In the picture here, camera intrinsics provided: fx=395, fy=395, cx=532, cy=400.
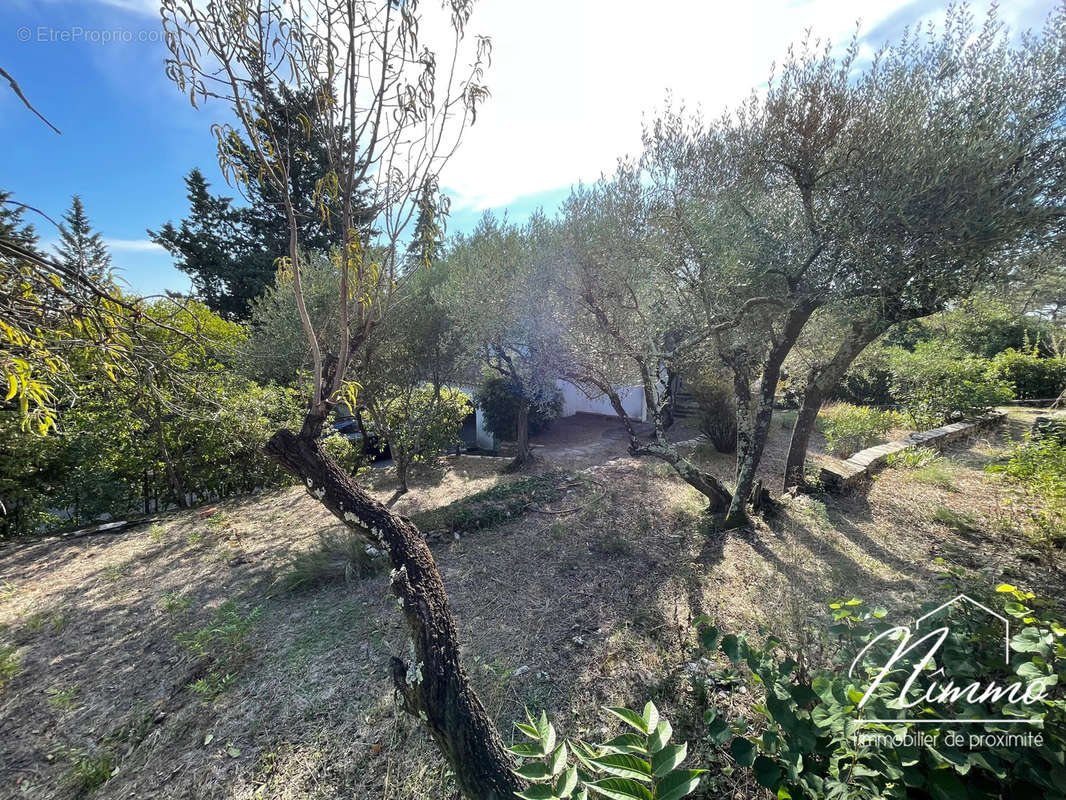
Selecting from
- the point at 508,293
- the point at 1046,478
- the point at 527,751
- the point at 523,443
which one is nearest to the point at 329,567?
the point at 527,751

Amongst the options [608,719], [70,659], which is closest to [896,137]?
[608,719]

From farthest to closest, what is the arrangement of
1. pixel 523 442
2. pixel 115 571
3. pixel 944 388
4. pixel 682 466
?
pixel 523 442 → pixel 944 388 → pixel 682 466 → pixel 115 571

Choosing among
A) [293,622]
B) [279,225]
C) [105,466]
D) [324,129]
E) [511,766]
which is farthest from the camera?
→ [279,225]

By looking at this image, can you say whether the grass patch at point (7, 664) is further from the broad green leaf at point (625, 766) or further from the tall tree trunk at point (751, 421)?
the tall tree trunk at point (751, 421)

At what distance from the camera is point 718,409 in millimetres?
8297

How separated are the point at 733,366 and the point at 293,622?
5.06 m

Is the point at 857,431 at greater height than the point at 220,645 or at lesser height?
greater

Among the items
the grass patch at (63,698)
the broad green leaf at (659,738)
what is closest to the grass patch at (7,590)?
the grass patch at (63,698)

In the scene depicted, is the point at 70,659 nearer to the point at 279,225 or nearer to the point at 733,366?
the point at 733,366

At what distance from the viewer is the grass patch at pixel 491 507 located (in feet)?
16.2

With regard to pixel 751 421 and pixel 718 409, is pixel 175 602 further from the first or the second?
pixel 718 409

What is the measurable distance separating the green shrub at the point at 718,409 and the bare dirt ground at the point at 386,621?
2.89m

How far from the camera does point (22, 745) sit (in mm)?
2303

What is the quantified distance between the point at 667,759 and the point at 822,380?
17.3 feet
